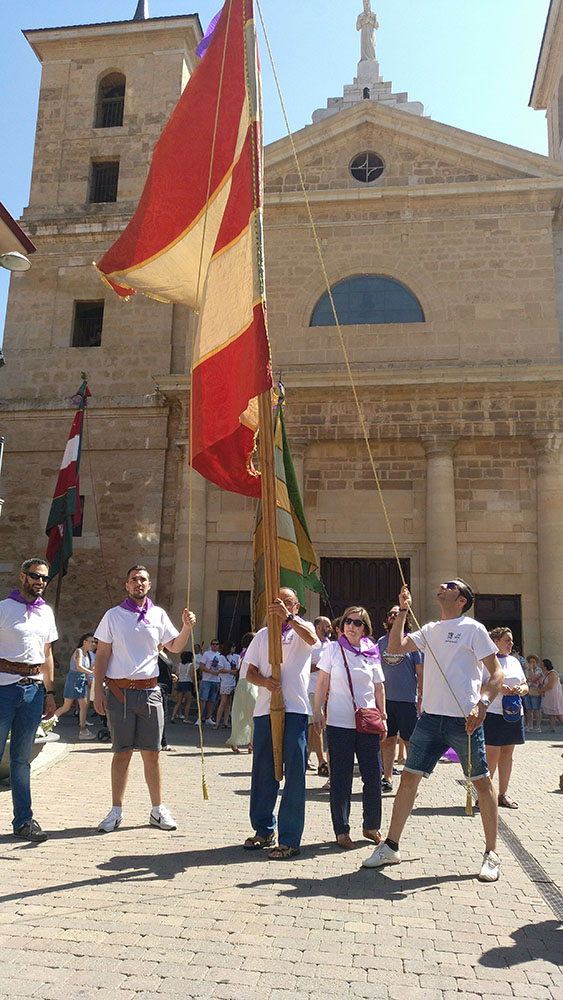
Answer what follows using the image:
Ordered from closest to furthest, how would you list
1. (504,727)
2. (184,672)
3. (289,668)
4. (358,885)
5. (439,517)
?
(358,885) → (289,668) → (504,727) → (184,672) → (439,517)

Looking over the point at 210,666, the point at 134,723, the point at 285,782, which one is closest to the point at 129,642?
the point at 134,723

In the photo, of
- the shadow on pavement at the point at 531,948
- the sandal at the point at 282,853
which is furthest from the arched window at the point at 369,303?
the shadow on pavement at the point at 531,948

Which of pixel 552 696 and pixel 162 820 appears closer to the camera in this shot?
pixel 162 820

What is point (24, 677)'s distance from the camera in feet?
18.8

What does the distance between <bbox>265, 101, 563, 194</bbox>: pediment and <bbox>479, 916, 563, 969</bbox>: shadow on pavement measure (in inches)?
733

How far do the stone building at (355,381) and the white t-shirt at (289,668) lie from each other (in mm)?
11944

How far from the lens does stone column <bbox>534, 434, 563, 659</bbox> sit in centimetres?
1684

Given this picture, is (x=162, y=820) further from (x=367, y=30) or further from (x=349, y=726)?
(x=367, y=30)

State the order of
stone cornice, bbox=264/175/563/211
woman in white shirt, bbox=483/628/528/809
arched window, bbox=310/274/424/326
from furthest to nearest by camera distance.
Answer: arched window, bbox=310/274/424/326
stone cornice, bbox=264/175/563/211
woman in white shirt, bbox=483/628/528/809

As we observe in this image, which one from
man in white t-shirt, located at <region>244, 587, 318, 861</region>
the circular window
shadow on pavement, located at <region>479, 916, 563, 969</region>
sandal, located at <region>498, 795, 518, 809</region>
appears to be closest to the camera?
shadow on pavement, located at <region>479, 916, 563, 969</region>

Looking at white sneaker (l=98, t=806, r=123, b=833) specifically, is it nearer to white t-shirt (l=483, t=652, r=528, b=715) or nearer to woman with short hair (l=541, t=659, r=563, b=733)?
white t-shirt (l=483, t=652, r=528, b=715)

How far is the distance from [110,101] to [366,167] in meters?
8.25

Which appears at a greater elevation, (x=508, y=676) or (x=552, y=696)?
(x=508, y=676)

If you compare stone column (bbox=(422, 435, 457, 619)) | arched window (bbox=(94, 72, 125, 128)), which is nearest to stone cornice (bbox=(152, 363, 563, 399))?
stone column (bbox=(422, 435, 457, 619))
